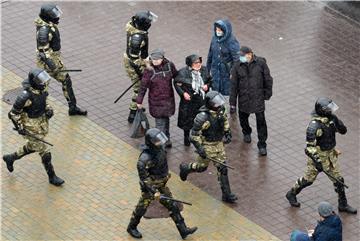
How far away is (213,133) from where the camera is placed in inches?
753

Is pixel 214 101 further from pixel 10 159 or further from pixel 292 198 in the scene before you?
pixel 10 159

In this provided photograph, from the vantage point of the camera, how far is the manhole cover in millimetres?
22000

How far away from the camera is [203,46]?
23.8 meters

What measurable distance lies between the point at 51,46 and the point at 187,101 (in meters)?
2.53

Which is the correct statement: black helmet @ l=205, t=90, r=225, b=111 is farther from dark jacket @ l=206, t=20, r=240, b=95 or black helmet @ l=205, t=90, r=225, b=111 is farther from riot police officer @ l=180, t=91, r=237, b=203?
dark jacket @ l=206, t=20, r=240, b=95

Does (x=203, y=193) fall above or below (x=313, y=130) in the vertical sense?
below

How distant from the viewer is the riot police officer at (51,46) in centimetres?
2091

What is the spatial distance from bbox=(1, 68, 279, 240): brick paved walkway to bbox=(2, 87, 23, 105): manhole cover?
0.55 m

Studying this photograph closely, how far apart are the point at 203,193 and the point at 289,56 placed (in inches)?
188

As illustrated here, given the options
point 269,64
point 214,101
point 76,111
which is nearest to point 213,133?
point 214,101

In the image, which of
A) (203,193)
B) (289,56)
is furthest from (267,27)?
(203,193)

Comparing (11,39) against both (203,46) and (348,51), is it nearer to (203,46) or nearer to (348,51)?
(203,46)

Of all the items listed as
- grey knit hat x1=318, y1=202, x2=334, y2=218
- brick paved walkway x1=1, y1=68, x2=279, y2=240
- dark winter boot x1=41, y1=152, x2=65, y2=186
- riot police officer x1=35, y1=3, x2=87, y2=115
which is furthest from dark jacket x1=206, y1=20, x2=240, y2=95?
grey knit hat x1=318, y1=202, x2=334, y2=218

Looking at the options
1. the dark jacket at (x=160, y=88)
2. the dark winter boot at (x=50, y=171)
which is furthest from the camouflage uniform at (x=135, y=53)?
the dark winter boot at (x=50, y=171)
